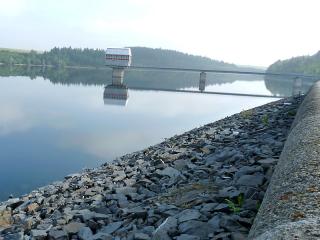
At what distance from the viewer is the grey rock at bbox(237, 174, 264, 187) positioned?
7.92 meters

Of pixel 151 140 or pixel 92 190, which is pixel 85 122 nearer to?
pixel 151 140

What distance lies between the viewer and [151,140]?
34406 millimetres

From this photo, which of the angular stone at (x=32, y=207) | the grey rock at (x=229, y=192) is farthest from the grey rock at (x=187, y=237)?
the angular stone at (x=32, y=207)

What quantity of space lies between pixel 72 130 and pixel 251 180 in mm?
30090

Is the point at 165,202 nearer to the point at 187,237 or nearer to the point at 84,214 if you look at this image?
the point at 84,214

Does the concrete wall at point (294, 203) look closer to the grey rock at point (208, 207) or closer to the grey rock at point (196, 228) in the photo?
the grey rock at point (196, 228)

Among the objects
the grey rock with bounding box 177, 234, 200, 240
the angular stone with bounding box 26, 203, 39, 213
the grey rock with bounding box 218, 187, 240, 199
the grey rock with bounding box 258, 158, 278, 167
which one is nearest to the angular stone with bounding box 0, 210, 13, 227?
the angular stone with bounding box 26, 203, 39, 213

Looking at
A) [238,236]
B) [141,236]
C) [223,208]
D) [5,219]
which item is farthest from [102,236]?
[5,219]

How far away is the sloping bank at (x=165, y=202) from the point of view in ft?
21.7

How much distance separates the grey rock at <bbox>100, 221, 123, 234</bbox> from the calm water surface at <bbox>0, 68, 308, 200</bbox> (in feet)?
36.6

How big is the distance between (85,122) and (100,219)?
33570 millimetres

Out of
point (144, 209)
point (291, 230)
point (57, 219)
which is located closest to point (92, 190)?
point (57, 219)

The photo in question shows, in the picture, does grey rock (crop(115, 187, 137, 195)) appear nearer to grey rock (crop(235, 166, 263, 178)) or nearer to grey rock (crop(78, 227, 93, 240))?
grey rock (crop(78, 227, 93, 240))

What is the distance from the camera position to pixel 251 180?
8102 millimetres
